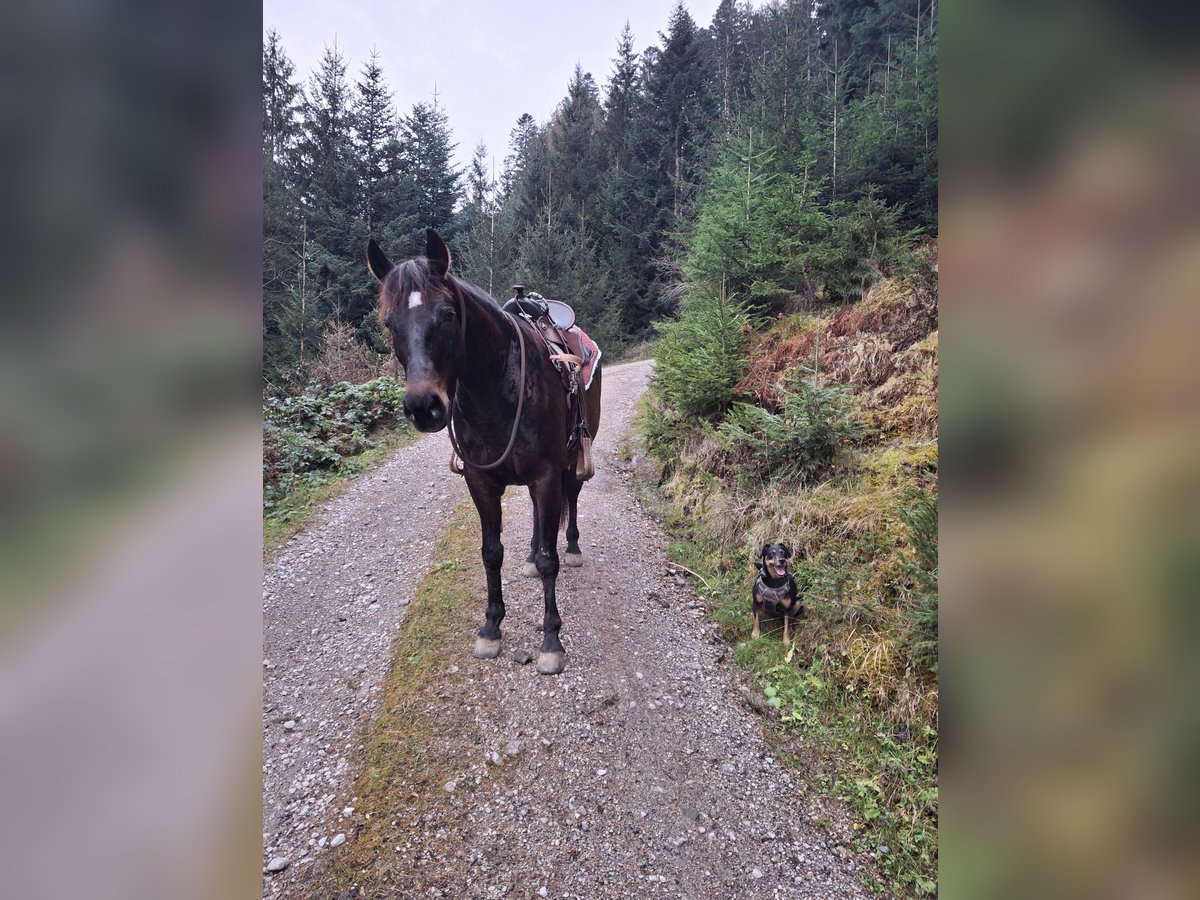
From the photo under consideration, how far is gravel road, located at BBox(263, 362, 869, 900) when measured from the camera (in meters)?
2.51

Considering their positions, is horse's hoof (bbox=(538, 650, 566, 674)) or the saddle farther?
the saddle

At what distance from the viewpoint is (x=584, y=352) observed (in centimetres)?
538

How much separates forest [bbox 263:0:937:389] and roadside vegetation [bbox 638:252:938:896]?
1.35 metres

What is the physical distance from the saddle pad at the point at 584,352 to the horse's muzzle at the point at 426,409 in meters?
2.40

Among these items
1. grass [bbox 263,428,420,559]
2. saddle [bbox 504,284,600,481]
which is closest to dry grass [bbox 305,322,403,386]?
grass [bbox 263,428,420,559]

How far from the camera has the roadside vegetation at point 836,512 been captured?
9.75 feet

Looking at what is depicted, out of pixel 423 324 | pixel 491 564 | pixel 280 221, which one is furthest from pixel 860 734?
pixel 280 221

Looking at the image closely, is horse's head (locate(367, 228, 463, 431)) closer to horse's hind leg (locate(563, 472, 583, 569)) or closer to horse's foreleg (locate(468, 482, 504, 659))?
horse's foreleg (locate(468, 482, 504, 659))

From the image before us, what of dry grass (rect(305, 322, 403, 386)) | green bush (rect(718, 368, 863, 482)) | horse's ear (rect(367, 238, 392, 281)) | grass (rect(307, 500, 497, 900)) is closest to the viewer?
grass (rect(307, 500, 497, 900))

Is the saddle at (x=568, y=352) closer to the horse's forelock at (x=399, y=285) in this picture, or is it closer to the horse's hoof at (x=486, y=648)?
the horse's forelock at (x=399, y=285)

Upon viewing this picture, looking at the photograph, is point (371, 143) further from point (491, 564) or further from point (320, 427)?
point (491, 564)
